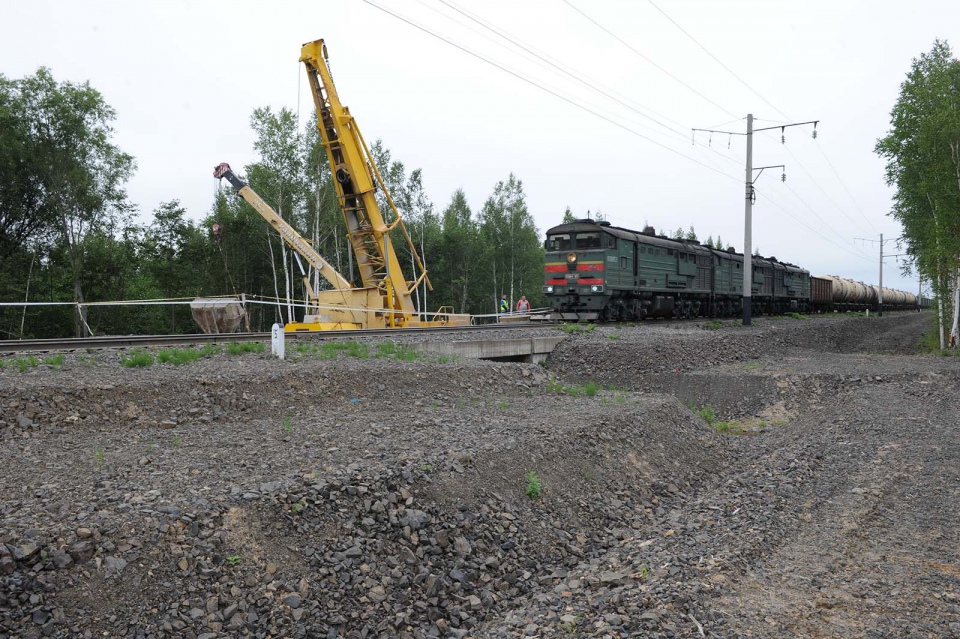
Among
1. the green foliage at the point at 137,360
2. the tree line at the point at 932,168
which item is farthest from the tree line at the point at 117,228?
the tree line at the point at 932,168

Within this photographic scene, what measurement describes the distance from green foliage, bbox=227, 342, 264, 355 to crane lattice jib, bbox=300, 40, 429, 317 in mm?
5687

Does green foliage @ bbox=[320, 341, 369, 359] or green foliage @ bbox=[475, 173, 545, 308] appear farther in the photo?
green foliage @ bbox=[475, 173, 545, 308]

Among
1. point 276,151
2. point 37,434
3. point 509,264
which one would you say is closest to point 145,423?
point 37,434

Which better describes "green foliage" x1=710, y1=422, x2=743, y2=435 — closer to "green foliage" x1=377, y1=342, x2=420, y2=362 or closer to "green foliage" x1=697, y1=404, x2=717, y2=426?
"green foliage" x1=697, y1=404, x2=717, y2=426

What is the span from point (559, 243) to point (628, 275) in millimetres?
2790

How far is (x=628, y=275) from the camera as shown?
945 inches

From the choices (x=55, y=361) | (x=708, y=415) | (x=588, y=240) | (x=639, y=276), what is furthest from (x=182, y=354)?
(x=639, y=276)

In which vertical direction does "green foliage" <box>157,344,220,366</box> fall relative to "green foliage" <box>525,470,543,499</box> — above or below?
above

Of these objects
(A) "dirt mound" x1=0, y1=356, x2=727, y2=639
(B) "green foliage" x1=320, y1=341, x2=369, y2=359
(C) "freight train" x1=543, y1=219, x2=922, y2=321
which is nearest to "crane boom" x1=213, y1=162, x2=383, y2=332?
(B) "green foliage" x1=320, y1=341, x2=369, y2=359

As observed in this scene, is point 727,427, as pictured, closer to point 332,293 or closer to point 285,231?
point 332,293

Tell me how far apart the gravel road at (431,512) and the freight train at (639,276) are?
38.7 ft

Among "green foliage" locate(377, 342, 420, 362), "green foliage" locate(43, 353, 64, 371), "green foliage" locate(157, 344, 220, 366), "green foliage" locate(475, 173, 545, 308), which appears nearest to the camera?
"green foliage" locate(43, 353, 64, 371)

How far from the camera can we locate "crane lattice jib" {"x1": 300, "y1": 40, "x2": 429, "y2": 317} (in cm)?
1667

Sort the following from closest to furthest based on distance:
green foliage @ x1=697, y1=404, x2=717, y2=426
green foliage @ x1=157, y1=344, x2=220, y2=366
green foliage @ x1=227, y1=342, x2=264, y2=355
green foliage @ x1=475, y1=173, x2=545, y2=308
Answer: green foliage @ x1=157, y1=344, x2=220, y2=366 → green foliage @ x1=227, y1=342, x2=264, y2=355 → green foliage @ x1=697, y1=404, x2=717, y2=426 → green foliage @ x1=475, y1=173, x2=545, y2=308
